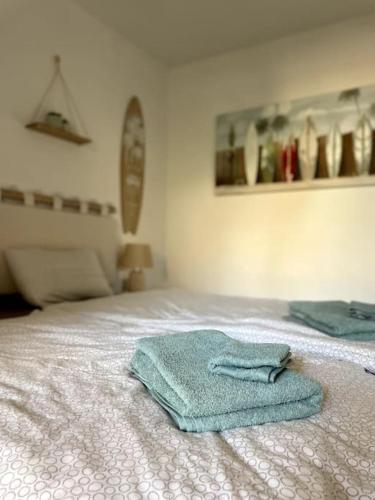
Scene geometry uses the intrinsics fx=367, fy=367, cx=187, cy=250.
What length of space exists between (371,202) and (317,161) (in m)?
0.53

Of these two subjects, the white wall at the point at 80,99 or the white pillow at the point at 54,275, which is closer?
the white pillow at the point at 54,275

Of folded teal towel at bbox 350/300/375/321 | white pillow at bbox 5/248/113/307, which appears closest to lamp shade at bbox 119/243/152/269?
white pillow at bbox 5/248/113/307

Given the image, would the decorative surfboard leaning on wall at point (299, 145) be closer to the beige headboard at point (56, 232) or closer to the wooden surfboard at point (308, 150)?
the wooden surfboard at point (308, 150)

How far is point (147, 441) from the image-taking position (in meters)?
0.63

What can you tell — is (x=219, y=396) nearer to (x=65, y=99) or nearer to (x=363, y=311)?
(x=363, y=311)

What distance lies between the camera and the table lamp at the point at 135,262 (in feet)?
9.84

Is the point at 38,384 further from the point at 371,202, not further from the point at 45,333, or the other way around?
the point at 371,202

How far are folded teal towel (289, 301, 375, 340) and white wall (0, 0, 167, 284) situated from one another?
1.86 m

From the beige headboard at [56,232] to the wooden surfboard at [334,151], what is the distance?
1805 mm

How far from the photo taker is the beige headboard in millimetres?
2143

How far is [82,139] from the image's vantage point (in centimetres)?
269

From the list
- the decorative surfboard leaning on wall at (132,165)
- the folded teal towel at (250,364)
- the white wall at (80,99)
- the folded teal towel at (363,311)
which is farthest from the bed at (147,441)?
the decorative surfboard leaning on wall at (132,165)

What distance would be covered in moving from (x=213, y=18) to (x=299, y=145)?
1203mm

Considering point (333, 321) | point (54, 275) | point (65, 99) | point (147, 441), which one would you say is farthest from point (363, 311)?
point (65, 99)
